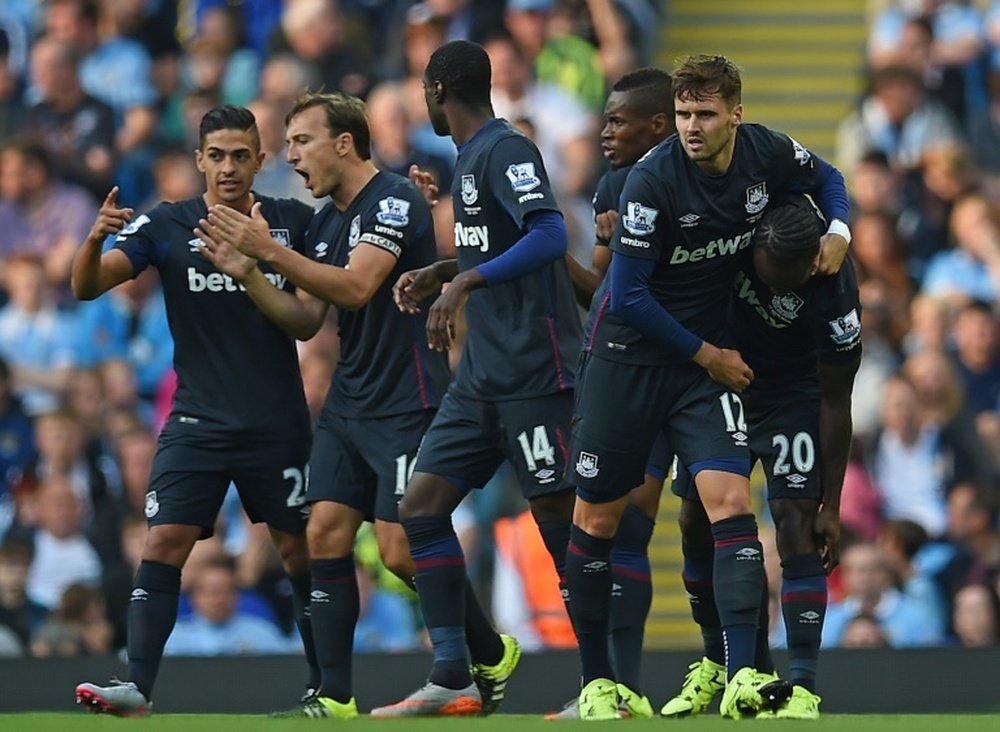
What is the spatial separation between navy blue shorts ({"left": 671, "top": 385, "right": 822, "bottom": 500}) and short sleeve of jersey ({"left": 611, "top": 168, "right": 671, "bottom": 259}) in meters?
0.85

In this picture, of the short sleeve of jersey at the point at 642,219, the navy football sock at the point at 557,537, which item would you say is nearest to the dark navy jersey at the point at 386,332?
the navy football sock at the point at 557,537

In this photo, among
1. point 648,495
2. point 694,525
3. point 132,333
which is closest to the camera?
point 694,525

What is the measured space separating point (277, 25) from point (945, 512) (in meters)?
5.74

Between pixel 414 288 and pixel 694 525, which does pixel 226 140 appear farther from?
pixel 694 525

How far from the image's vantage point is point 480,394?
26.5 ft

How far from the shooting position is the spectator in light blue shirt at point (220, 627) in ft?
38.3

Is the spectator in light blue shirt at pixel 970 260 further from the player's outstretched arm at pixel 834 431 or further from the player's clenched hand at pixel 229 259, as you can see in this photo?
the player's clenched hand at pixel 229 259

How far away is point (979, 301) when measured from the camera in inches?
484

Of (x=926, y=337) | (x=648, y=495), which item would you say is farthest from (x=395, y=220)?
(x=926, y=337)

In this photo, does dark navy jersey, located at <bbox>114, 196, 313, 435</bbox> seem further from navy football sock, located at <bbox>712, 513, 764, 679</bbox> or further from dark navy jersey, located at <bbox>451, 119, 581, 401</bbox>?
navy football sock, located at <bbox>712, 513, 764, 679</bbox>

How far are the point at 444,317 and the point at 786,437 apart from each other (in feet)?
4.74

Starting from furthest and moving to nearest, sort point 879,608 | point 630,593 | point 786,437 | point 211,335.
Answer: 1. point 879,608
2. point 211,335
3. point 630,593
4. point 786,437

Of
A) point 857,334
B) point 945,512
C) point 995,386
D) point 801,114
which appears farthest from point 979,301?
point 857,334

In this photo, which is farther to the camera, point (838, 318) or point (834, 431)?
point (834, 431)
